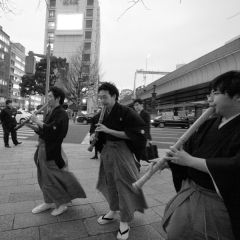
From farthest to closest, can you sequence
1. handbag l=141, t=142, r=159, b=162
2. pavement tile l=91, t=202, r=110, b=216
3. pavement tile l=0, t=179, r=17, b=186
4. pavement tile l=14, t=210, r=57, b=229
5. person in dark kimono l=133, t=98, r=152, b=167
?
person in dark kimono l=133, t=98, r=152, b=167 → handbag l=141, t=142, r=159, b=162 → pavement tile l=0, t=179, r=17, b=186 → pavement tile l=91, t=202, r=110, b=216 → pavement tile l=14, t=210, r=57, b=229

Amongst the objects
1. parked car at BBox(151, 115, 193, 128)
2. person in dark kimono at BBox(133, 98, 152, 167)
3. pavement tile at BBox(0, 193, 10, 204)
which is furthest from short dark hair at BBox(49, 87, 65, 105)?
parked car at BBox(151, 115, 193, 128)

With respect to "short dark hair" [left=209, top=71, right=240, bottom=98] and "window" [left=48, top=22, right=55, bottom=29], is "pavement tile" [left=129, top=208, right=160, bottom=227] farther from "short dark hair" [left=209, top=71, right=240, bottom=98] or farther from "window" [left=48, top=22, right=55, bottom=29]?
"window" [left=48, top=22, right=55, bottom=29]

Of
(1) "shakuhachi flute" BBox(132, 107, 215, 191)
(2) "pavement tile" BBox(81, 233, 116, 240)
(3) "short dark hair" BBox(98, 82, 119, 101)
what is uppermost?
(3) "short dark hair" BBox(98, 82, 119, 101)

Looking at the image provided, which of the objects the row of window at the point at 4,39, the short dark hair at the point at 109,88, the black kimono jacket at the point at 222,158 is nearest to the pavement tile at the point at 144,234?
the black kimono jacket at the point at 222,158

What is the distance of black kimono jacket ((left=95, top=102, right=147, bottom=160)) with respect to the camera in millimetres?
2355

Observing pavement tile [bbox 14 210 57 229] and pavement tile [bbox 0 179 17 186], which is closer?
pavement tile [bbox 14 210 57 229]

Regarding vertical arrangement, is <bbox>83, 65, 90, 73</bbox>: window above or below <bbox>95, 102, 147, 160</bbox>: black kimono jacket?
above

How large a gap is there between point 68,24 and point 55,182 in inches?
1964

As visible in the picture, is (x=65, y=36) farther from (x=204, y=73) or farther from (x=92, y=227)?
(x=92, y=227)

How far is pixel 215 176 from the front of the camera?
119cm

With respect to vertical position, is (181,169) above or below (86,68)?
below

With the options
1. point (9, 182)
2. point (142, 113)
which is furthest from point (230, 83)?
point (9, 182)

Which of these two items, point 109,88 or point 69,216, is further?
point 69,216

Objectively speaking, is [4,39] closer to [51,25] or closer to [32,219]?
[51,25]
